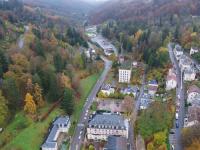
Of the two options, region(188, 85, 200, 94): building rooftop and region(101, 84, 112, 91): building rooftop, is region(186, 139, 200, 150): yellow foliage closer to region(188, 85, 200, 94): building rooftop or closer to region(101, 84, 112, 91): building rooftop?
region(188, 85, 200, 94): building rooftop

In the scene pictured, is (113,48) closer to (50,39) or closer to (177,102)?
(50,39)

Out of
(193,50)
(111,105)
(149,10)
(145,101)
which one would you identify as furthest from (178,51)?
(149,10)

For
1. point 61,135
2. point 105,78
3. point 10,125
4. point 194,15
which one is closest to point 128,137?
point 61,135

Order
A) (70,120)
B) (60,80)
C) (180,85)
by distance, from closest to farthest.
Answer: (70,120), (60,80), (180,85)

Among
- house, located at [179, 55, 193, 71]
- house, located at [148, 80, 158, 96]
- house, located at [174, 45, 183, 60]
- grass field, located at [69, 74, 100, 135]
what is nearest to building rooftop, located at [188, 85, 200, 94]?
house, located at [148, 80, 158, 96]

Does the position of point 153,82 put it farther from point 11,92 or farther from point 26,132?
point 11,92

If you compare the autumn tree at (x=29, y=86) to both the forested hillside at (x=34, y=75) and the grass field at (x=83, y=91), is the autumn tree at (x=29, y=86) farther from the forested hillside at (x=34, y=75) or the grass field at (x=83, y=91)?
the grass field at (x=83, y=91)
